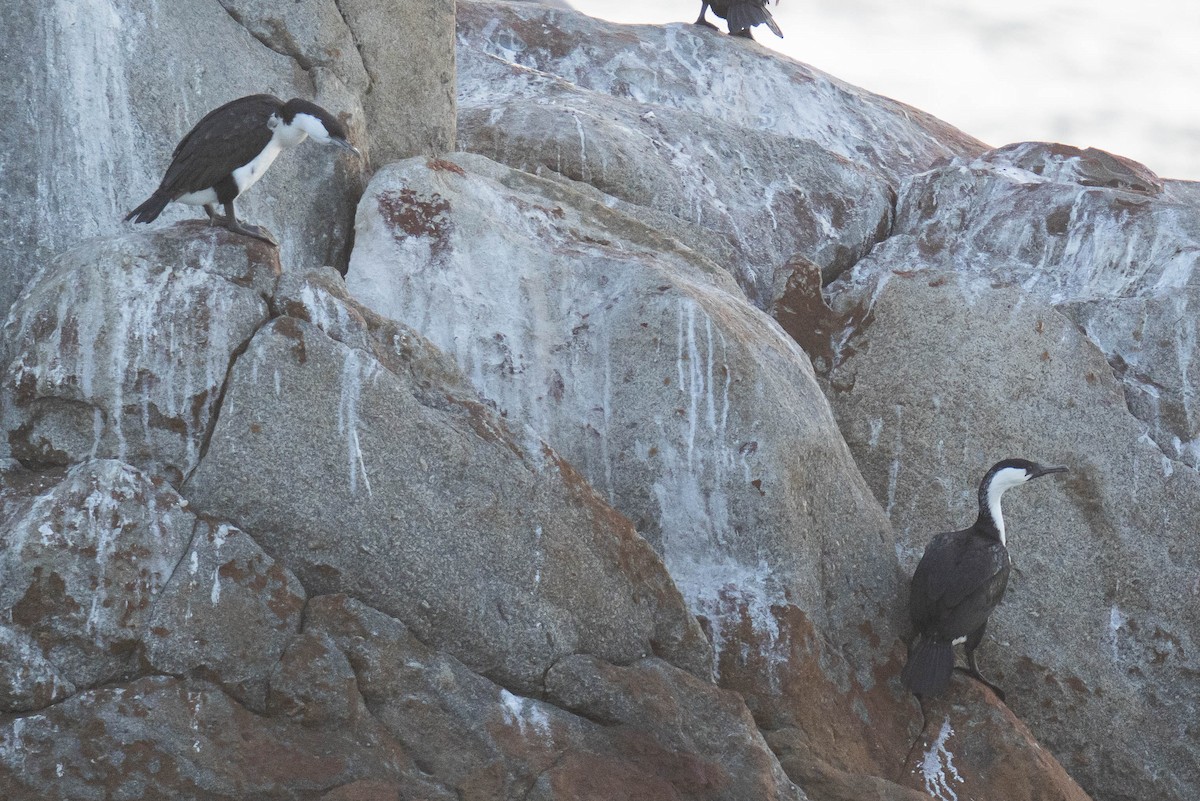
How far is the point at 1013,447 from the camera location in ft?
29.3

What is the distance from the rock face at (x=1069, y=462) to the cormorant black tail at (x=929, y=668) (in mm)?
1190

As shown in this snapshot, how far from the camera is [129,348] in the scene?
20.0 ft

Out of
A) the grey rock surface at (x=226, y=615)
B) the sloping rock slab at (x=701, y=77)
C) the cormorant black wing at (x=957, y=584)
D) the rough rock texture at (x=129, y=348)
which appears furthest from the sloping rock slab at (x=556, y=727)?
the sloping rock slab at (x=701, y=77)

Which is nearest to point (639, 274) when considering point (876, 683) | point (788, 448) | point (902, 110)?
point (788, 448)

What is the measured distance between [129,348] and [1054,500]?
18.8 ft

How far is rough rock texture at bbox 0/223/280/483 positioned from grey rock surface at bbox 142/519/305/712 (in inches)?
22.9

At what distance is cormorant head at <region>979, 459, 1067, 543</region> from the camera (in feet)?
25.3

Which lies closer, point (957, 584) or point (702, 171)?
point (957, 584)

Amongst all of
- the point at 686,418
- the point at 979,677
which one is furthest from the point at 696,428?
the point at 979,677

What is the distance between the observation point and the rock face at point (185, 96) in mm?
7398

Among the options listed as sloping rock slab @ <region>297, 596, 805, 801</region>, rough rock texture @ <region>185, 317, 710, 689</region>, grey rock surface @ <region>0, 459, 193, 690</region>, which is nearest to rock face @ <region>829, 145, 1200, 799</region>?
rough rock texture @ <region>185, 317, 710, 689</region>

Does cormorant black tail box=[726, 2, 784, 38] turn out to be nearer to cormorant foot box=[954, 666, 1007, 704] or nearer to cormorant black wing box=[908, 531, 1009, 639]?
cormorant black wing box=[908, 531, 1009, 639]

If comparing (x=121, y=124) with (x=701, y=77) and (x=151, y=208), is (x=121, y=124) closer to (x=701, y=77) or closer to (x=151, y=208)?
(x=151, y=208)

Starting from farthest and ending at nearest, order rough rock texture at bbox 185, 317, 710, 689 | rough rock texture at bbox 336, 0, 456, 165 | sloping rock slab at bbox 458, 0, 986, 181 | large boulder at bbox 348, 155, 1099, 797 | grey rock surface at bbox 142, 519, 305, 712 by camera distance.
A: 1. sloping rock slab at bbox 458, 0, 986, 181
2. rough rock texture at bbox 336, 0, 456, 165
3. large boulder at bbox 348, 155, 1099, 797
4. rough rock texture at bbox 185, 317, 710, 689
5. grey rock surface at bbox 142, 519, 305, 712
